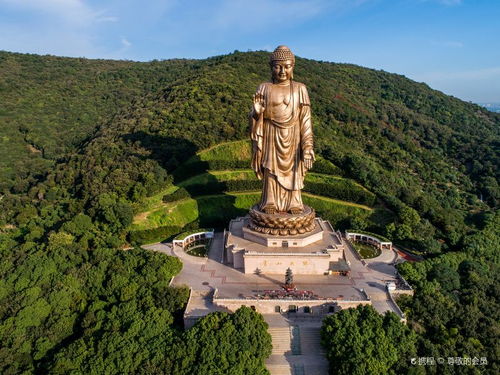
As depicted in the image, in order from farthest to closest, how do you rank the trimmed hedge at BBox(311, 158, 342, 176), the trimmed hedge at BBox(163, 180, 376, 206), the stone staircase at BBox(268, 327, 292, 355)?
the trimmed hedge at BBox(311, 158, 342, 176) < the trimmed hedge at BBox(163, 180, 376, 206) < the stone staircase at BBox(268, 327, 292, 355)

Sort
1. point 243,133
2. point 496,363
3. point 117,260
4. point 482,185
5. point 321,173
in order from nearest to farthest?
point 496,363
point 117,260
point 321,173
point 243,133
point 482,185

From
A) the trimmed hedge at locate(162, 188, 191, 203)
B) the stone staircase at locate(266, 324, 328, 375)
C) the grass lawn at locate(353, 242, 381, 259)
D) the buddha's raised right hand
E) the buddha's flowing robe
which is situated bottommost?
the stone staircase at locate(266, 324, 328, 375)

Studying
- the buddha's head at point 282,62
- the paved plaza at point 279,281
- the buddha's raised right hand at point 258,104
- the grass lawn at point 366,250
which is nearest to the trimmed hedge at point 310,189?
the grass lawn at point 366,250

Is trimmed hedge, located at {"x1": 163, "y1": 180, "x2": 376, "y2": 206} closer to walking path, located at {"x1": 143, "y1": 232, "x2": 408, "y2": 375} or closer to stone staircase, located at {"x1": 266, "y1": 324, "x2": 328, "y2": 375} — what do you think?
walking path, located at {"x1": 143, "y1": 232, "x2": 408, "y2": 375}

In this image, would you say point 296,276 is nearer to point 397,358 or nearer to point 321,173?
point 397,358

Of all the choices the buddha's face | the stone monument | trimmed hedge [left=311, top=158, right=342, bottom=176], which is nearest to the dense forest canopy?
trimmed hedge [left=311, top=158, right=342, bottom=176]

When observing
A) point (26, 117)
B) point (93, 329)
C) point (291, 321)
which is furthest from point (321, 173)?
point (26, 117)

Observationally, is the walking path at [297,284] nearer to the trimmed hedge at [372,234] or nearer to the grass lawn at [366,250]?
the grass lawn at [366,250]
